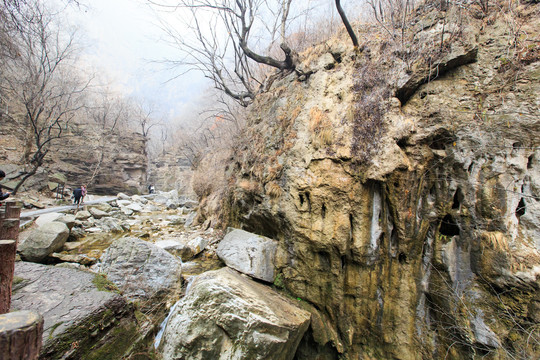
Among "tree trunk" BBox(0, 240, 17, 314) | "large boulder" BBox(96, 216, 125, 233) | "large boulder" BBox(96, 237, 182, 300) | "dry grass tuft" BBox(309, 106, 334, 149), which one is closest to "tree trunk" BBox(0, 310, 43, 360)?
"tree trunk" BBox(0, 240, 17, 314)

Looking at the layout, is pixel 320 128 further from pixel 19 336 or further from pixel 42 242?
pixel 42 242

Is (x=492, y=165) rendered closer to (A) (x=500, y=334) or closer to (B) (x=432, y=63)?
(B) (x=432, y=63)

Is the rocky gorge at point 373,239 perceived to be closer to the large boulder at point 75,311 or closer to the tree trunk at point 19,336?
the large boulder at point 75,311

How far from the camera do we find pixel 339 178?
3.90 m

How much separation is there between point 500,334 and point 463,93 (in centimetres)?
373

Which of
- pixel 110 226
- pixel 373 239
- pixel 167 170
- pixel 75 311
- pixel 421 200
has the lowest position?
pixel 110 226

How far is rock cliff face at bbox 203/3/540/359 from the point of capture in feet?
9.98

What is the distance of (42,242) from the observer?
16.5 feet

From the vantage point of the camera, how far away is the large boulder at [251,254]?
4398 millimetres

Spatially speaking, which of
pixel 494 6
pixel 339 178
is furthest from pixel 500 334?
pixel 494 6

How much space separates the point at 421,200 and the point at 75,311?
5336 millimetres

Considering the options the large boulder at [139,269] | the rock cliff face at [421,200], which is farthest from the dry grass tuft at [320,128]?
the large boulder at [139,269]

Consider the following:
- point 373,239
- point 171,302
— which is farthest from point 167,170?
point 373,239

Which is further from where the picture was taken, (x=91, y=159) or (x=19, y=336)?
(x=91, y=159)
